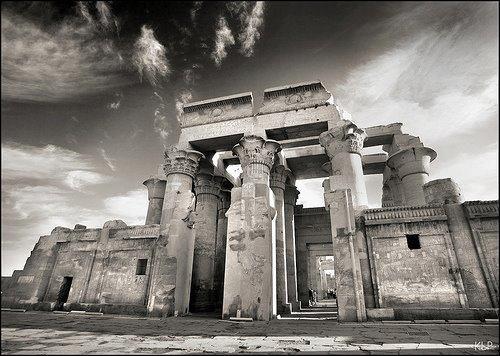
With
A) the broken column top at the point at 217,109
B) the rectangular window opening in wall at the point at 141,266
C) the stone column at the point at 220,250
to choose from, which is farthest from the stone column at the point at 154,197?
the broken column top at the point at 217,109

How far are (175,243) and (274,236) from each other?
3857 mm

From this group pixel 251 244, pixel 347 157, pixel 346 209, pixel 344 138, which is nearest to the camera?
pixel 346 209

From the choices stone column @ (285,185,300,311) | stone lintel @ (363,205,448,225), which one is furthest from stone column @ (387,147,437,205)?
stone column @ (285,185,300,311)

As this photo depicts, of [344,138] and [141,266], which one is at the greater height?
[344,138]

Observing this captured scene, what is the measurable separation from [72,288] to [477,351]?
13.8 metres

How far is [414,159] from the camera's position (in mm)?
12383

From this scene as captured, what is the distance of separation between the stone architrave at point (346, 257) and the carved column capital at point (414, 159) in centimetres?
474

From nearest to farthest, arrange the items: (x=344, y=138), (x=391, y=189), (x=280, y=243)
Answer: (x=344, y=138)
(x=280, y=243)
(x=391, y=189)

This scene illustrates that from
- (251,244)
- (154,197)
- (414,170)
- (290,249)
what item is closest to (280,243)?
(290,249)

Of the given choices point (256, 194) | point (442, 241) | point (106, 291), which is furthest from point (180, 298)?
point (442, 241)

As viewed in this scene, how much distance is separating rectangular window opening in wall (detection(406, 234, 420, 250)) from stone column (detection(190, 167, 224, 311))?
27.7ft

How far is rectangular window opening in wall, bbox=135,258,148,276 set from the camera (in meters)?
12.0

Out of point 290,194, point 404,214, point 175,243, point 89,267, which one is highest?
point 290,194

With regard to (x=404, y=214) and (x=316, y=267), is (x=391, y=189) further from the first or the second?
(x=316, y=267)
